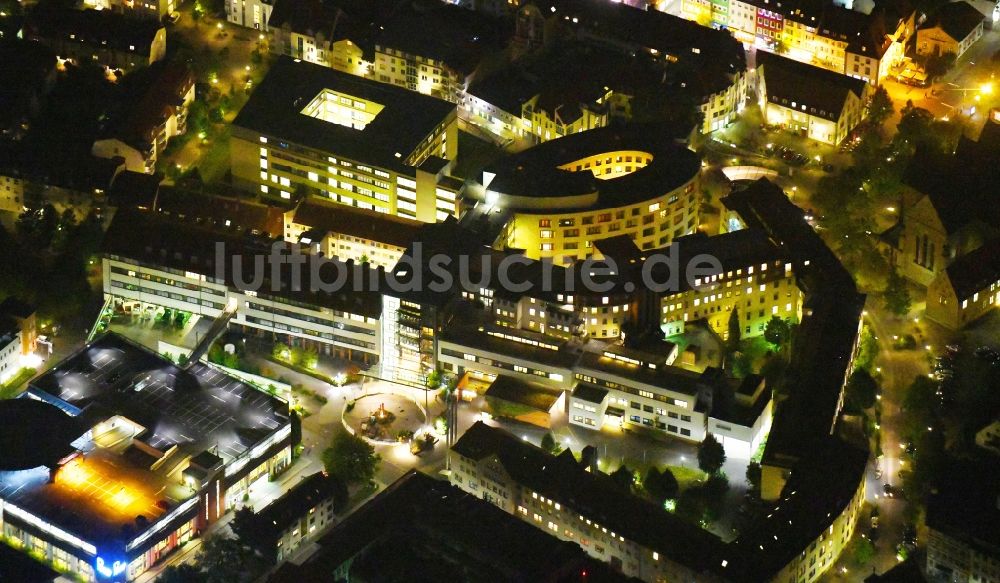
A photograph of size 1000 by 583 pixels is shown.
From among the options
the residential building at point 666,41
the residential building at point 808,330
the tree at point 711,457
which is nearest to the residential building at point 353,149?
the residential building at point 666,41

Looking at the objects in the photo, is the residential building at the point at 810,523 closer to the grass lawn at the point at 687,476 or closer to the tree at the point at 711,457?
the tree at the point at 711,457

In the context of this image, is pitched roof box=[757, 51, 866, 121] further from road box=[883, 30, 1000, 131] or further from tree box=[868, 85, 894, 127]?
road box=[883, 30, 1000, 131]

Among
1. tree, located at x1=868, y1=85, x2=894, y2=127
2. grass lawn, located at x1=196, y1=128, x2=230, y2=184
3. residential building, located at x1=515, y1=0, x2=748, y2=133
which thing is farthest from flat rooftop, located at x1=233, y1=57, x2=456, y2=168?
tree, located at x1=868, y1=85, x2=894, y2=127

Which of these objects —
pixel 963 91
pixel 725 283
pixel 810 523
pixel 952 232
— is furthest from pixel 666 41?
pixel 810 523

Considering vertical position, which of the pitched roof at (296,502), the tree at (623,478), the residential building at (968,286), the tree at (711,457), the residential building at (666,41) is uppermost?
the residential building at (666,41)

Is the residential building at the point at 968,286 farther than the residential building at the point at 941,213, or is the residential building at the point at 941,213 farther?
the residential building at the point at 941,213

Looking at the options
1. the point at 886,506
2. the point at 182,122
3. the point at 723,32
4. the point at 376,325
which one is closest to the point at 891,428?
the point at 886,506

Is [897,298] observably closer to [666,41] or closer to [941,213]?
[941,213]

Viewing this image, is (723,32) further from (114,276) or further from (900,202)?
(114,276)
